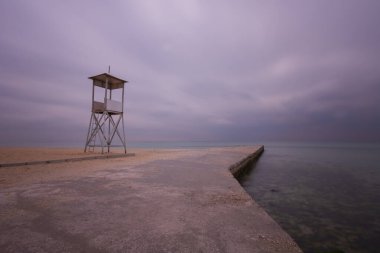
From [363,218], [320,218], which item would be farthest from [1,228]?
[363,218]

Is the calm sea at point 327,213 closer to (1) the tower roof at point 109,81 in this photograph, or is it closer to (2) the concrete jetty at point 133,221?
(2) the concrete jetty at point 133,221

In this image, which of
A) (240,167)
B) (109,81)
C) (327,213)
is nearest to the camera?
(327,213)

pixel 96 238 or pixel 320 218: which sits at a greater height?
pixel 96 238

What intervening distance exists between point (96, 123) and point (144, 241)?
14.8 m

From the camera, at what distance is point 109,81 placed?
16.6 m

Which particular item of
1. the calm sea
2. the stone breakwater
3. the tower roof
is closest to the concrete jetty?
the calm sea

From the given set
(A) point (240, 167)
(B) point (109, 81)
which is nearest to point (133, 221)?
(A) point (240, 167)

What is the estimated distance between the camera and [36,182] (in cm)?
549

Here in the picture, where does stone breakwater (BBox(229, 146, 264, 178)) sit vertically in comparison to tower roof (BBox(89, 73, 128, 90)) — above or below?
below

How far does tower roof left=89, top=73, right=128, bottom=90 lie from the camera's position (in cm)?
1550

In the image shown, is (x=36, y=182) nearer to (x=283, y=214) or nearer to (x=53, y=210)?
(x=53, y=210)

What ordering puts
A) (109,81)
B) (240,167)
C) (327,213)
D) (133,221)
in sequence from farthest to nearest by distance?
(109,81), (240,167), (327,213), (133,221)

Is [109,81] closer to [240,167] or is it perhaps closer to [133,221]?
[240,167]

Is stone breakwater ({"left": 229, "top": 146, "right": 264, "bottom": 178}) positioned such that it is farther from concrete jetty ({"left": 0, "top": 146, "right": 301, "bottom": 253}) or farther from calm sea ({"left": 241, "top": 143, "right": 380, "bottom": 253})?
concrete jetty ({"left": 0, "top": 146, "right": 301, "bottom": 253})
